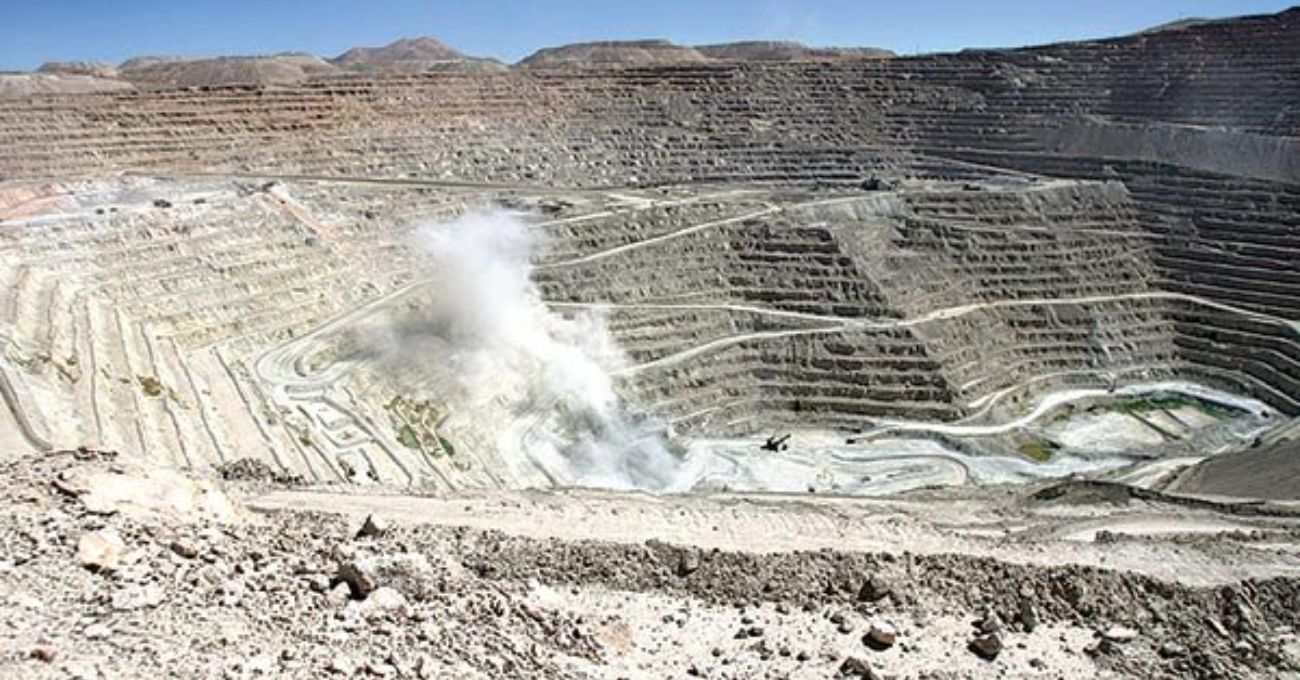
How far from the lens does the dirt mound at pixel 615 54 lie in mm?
110250

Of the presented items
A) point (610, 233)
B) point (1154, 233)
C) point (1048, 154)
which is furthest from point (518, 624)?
point (1048, 154)

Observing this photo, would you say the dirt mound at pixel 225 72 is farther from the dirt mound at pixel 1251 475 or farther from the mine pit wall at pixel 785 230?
the dirt mound at pixel 1251 475

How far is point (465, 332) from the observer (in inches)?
1341

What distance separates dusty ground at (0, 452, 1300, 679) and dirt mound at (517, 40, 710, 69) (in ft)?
323

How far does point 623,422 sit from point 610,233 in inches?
436

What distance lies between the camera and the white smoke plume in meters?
31.4

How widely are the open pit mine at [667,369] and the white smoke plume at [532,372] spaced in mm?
155

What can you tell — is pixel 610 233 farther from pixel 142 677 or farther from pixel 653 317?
pixel 142 677

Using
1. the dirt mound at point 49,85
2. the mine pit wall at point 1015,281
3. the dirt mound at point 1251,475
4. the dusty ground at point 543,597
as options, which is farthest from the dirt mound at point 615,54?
the dusty ground at point 543,597

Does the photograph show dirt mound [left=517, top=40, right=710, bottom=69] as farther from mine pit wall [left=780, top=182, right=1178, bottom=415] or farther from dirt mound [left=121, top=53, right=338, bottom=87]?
mine pit wall [left=780, top=182, right=1178, bottom=415]

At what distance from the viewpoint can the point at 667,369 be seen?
36.4 meters

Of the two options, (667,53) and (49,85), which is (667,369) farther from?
(667,53)

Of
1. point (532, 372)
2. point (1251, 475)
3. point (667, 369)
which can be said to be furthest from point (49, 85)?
point (1251, 475)

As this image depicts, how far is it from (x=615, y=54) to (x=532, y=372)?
87626 mm
